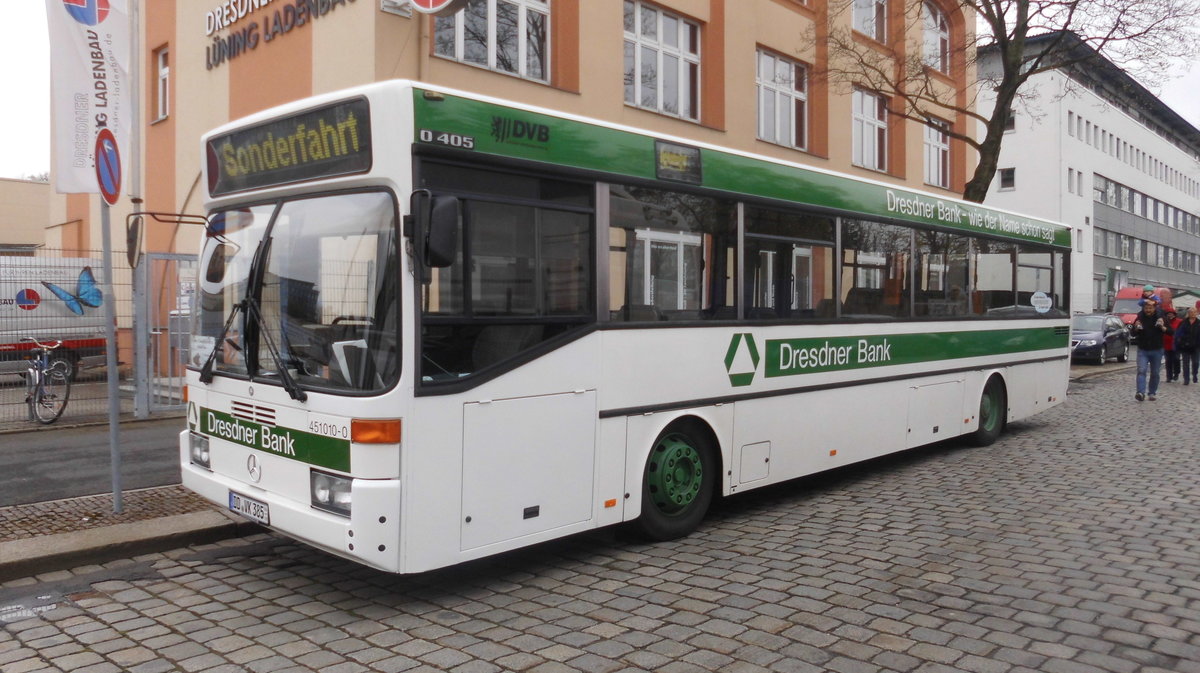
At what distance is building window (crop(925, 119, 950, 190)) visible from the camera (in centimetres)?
2717

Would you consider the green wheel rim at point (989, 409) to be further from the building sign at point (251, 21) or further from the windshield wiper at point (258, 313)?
the building sign at point (251, 21)

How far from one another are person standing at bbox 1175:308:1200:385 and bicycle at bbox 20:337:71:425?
70.5ft

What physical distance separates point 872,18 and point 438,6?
15.8 metres

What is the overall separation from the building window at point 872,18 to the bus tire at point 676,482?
1930 cm

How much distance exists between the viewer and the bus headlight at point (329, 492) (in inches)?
196

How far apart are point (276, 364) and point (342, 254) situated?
2.54 feet

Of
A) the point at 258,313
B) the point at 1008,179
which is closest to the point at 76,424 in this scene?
the point at 258,313

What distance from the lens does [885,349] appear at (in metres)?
9.09

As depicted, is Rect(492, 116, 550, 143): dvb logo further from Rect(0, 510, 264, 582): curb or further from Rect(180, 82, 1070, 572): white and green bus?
Rect(0, 510, 264, 582): curb

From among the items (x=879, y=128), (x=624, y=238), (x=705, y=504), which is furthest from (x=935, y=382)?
(x=879, y=128)

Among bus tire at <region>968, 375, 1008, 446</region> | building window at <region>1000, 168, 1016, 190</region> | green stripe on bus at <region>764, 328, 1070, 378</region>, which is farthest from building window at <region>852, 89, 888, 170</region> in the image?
building window at <region>1000, 168, 1016, 190</region>

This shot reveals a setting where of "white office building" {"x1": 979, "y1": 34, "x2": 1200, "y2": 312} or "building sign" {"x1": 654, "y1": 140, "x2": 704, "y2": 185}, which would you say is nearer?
"building sign" {"x1": 654, "y1": 140, "x2": 704, "y2": 185}

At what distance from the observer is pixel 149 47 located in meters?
18.6

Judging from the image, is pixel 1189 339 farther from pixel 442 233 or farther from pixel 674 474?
pixel 442 233
